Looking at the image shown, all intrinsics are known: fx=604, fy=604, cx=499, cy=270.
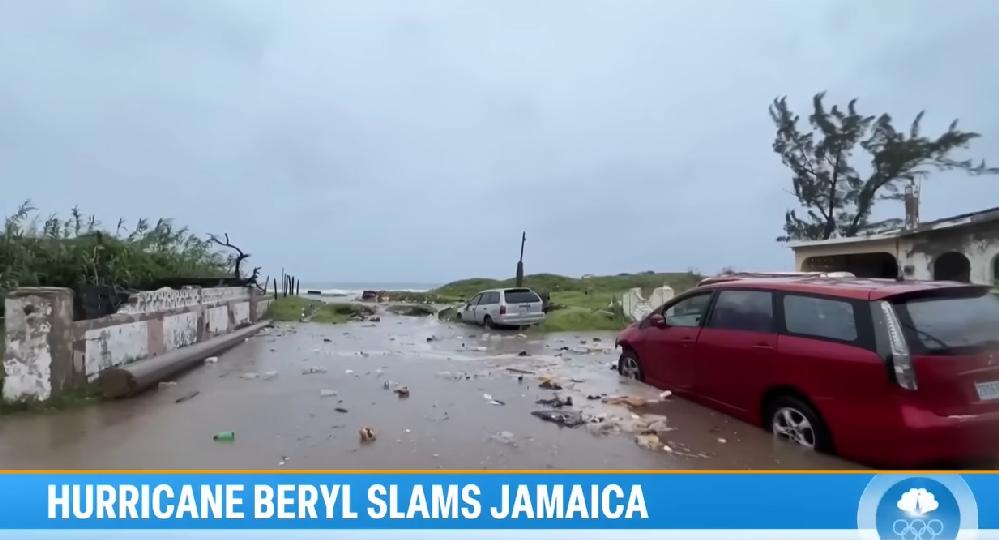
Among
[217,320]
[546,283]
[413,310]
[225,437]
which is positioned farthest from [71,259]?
[546,283]

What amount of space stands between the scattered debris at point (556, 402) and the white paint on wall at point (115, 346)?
574 cm

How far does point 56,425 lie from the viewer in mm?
6223

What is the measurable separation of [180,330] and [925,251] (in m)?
18.3

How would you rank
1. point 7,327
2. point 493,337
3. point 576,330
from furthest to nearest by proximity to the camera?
point 576,330 < point 493,337 < point 7,327

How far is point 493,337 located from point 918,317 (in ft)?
42.7

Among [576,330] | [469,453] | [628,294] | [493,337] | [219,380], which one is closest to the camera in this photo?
[469,453]

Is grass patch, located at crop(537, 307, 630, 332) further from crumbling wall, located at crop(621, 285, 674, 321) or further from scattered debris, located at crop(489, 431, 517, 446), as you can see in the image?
scattered debris, located at crop(489, 431, 517, 446)

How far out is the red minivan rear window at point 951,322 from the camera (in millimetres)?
4391

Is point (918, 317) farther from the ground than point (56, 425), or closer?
farther from the ground

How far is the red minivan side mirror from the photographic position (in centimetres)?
762

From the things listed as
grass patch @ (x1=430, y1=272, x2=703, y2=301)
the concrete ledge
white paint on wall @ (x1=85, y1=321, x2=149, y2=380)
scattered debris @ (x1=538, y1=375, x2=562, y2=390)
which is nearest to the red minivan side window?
scattered debris @ (x1=538, y1=375, x2=562, y2=390)

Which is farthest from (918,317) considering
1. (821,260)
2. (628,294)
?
(821,260)

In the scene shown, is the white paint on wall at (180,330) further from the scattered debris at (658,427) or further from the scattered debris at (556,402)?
the scattered debris at (658,427)

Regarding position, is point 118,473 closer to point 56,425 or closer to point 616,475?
point 56,425
